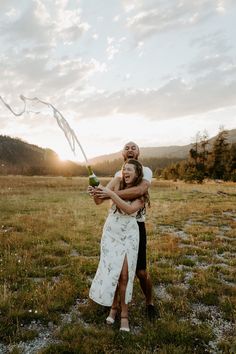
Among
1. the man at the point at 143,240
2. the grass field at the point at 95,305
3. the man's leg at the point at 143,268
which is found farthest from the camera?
the man's leg at the point at 143,268

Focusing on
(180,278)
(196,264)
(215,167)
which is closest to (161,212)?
(196,264)

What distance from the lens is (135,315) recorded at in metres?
6.41

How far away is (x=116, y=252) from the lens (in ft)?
19.4

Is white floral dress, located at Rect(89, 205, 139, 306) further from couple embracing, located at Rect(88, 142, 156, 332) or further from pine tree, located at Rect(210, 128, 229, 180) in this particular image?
pine tree, located at Rect(210, 128, 229, 180)

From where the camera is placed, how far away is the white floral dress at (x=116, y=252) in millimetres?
5902

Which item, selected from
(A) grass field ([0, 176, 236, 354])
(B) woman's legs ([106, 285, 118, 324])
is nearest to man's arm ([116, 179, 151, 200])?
(B) woman's legs ([106, 285, 118, 324])

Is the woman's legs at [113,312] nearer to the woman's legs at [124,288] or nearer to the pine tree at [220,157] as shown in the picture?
A: the woman's legs at [124,288]

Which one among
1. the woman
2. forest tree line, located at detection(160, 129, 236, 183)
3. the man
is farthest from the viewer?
forest tree line, located at detection(160, 129, 236, 183)

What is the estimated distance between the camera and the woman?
5.89 meters

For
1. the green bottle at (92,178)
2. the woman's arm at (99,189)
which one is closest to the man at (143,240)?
the woman's arm at (99,189)

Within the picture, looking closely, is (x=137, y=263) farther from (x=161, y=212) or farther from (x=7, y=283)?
(x=161, y=212)

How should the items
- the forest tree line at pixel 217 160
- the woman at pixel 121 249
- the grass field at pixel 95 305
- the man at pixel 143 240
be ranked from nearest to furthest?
the grass field at pixel 95 305 < the woman at pixel 121 249 < the man at pixel 143 240 < the forest tree line at pixel 217 160

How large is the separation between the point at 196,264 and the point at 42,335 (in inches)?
214

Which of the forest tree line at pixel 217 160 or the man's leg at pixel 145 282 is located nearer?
the man's leg at pixel 145 282
